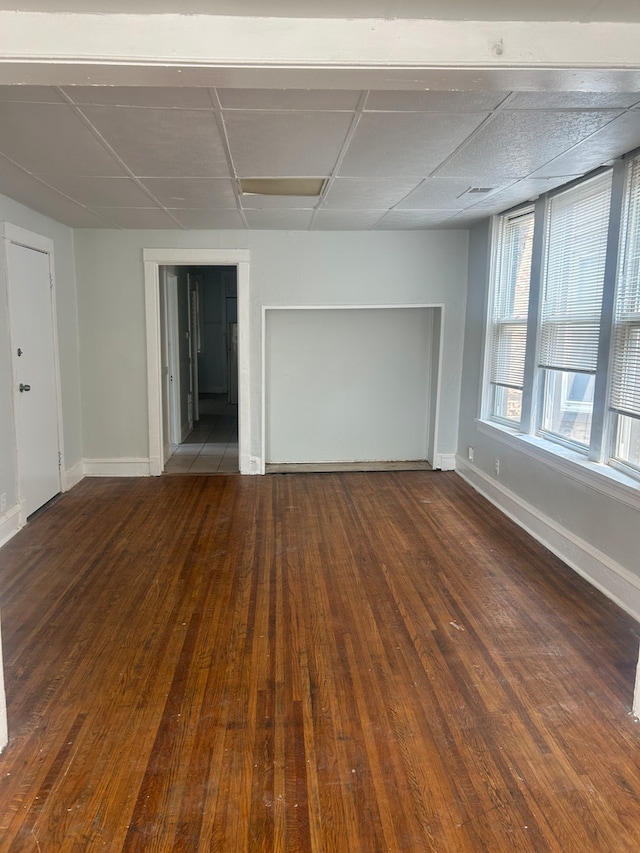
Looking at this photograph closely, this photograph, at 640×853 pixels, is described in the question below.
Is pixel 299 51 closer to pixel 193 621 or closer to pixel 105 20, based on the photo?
pixel 105 20

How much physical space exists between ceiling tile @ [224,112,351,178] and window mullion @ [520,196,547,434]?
179 centimetres

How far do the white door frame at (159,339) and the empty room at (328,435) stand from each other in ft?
0.13

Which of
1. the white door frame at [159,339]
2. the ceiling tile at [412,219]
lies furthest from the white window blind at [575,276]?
the white door frame at [159,339]

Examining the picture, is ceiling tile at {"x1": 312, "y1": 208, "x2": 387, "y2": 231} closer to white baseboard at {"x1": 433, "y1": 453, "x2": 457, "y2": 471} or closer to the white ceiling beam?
white baseboard at {"x1": 433, "y1": 453, "x2": 457, "y2": 471}

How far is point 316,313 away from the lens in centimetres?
609

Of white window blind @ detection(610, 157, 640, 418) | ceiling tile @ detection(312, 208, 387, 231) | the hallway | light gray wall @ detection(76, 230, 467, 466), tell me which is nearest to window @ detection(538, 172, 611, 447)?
white window blind @ detection(610, 157, 640, 418)

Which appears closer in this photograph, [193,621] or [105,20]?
[105,20]

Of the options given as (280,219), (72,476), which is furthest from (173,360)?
(280,219)

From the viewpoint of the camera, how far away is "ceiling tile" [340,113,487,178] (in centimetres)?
258

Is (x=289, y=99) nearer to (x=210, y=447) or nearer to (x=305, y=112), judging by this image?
(x=305, y=112)

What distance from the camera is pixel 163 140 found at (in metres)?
2.81

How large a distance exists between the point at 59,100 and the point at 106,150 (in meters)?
0.67

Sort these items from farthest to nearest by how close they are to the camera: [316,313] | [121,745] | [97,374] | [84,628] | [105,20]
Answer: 1. [316,313]
2. [97,374]
3. [84,628]
4. [121,745]
5. [105,20]

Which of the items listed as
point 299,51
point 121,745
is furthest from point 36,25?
point 121,745
